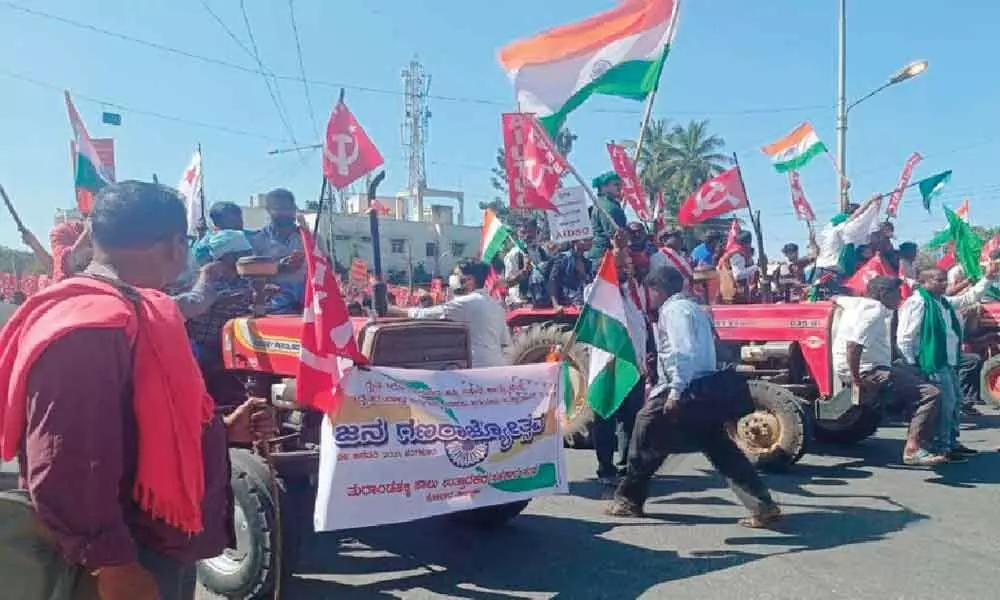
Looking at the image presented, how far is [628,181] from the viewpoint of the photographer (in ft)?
36.2

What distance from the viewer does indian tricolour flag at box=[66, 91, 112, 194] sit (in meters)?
8.54

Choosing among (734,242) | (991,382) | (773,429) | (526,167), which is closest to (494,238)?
(526,167)

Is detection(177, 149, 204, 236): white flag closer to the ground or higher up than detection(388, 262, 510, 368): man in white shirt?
higher up

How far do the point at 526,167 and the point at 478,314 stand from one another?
15.3 ft

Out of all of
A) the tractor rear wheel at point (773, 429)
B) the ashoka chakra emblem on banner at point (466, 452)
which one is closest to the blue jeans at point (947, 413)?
the tractor rear wheel at point (773, 429)

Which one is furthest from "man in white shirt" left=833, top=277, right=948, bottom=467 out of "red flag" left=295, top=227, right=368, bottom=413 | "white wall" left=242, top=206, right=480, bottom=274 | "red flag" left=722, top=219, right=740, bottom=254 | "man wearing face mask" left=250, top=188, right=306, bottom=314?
"white wall" left=242, top=206, right=480, bottom=274

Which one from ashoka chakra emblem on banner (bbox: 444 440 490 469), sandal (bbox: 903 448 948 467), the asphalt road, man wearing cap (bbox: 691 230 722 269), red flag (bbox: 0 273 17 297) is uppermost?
red flag (bbox: 0 273 17 297)

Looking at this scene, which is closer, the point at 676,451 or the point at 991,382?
the point at 676,451

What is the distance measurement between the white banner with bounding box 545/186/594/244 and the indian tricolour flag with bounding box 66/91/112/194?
4.69 meters

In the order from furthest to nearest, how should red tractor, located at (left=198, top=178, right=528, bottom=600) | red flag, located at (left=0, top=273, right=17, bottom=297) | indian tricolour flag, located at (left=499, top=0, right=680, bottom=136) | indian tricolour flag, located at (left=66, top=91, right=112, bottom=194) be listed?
red flag, located at (left=0, top=273, right=17, bottom=297)
indian tricolour flag, located at (left=66, top=91, right=112, bottom=194)
indian tricolour flag, located at (left=499, top=0, right=680, bottom=136)
red tractor, located at (left=198, top=178, right=528, bottom=600)

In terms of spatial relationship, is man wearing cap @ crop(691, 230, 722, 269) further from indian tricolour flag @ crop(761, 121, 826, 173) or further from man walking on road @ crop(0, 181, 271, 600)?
man walking on road @ crop(0, 181, 271, 600)

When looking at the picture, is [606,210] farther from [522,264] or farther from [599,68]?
[522,264]

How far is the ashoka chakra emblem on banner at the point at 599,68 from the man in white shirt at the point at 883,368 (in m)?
3.03

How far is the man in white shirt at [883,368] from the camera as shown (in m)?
7.04
